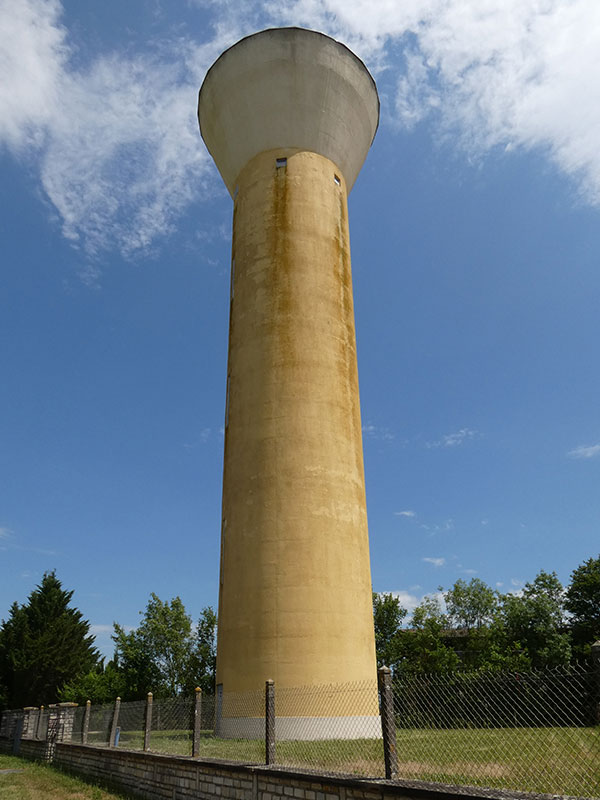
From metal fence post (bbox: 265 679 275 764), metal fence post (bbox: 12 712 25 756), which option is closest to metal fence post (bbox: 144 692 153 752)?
metal fence post (bbox: 265 679 275 764)

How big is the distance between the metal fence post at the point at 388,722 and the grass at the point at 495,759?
263mm

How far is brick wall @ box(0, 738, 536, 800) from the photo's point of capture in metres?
6.23

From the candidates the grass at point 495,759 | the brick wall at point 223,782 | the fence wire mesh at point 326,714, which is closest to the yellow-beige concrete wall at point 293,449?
the fence wire mesh at point 326,714

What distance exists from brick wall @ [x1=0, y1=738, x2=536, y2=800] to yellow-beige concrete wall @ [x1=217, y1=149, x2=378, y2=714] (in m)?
3.59

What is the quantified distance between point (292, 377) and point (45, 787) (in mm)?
11207

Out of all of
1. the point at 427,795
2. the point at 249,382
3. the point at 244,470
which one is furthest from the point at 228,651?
the point at 427,795

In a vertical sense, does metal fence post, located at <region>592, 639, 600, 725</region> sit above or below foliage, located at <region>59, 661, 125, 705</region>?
below

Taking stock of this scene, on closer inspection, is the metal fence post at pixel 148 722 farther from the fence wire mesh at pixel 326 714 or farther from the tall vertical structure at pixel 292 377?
the tall vertical structure at pixel 292 377

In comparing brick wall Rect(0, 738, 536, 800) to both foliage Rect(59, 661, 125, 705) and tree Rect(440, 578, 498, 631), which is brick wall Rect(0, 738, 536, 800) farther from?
tree Rect(440, 578, 498, 631)

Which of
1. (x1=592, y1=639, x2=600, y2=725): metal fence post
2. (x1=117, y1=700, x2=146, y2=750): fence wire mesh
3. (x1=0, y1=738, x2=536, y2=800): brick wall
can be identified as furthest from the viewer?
(x1=117, y1=700, x2=146, y2=750): fence wire mesh

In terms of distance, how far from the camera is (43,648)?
3562 centimetres

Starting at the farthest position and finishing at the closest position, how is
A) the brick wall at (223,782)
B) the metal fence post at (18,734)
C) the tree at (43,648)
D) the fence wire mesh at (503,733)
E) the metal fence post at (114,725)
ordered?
the tree at (43,648)
the metal fence post at (18,734)
the metal fence post at (114,725)
the brick wall at (223,782)
the fence wire mesh at (503,733)

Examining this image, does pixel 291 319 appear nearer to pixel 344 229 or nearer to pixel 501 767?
pixel 344 229

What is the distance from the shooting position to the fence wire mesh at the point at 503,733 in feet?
20.0
